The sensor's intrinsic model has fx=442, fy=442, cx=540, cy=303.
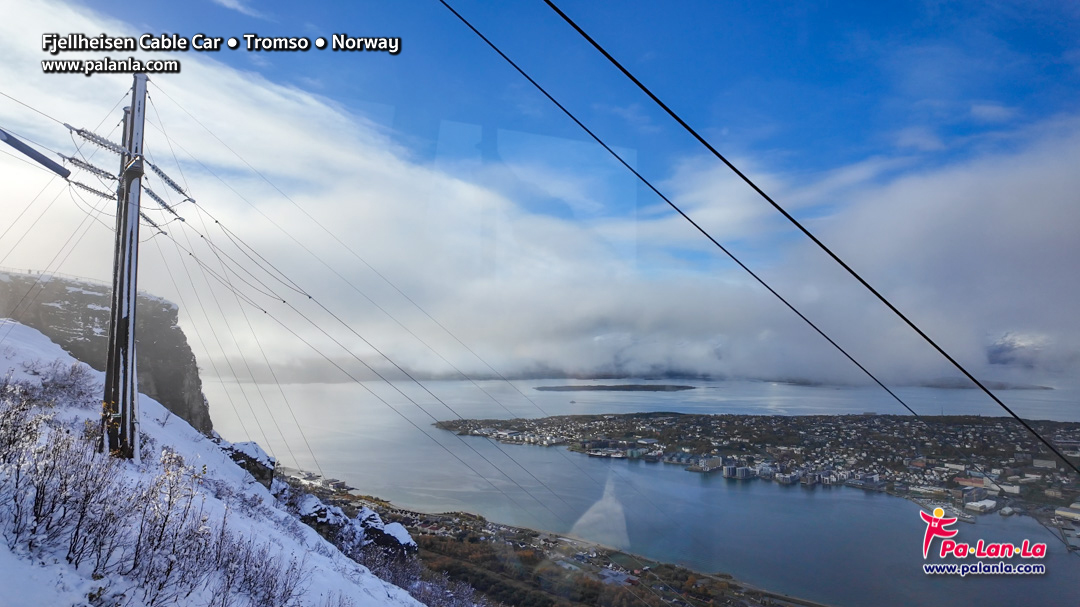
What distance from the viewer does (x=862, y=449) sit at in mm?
18375

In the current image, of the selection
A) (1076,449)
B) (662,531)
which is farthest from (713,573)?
(1076,449)

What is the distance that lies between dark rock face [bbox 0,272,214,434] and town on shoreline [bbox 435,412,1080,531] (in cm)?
1843

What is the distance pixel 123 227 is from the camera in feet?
19.6

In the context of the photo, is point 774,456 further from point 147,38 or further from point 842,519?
point 147,38

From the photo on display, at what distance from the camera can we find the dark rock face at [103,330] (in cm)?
2267

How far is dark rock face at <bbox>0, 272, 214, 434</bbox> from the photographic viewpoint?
74.4 ft

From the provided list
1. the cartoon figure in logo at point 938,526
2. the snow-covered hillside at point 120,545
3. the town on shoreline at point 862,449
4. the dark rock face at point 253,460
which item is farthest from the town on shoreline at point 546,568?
the snow-covered hillside at point 120,545

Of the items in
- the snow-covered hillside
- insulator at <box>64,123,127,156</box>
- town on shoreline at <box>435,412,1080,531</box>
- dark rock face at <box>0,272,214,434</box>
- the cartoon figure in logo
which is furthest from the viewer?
dark rock face at <box>0,272,214,434</box>

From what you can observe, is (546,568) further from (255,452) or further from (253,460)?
(255,452)

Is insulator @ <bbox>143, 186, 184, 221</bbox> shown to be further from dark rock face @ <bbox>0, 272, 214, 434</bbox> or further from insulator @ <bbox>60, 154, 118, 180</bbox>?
dark rock face @ <bbox>0, 272, 214, 434</bbox>

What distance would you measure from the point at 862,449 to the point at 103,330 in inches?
1538

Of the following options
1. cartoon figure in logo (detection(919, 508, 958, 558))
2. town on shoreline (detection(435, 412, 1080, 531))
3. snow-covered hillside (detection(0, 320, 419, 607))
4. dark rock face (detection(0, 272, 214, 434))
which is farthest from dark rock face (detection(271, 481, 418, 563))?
dark rock face (detection(0, 272, 214, 434))

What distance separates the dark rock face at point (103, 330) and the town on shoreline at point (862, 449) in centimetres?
1843

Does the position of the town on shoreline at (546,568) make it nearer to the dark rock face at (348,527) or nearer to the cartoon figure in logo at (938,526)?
the dark rock face at (348,527)
